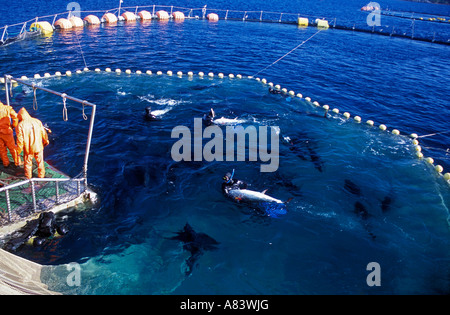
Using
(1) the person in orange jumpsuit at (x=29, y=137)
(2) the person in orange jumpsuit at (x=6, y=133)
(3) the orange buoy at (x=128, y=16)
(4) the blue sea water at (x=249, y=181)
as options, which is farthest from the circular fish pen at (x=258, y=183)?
(3) the orange buoy at (x=128, y=16)

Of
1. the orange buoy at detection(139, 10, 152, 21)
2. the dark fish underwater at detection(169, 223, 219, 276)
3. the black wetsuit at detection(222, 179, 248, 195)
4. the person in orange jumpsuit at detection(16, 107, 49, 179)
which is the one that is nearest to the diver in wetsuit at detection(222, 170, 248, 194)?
the black wetsuit at detection(222, 179, 248, 195)

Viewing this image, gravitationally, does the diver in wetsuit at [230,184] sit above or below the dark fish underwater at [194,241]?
above

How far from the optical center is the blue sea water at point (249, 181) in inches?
381

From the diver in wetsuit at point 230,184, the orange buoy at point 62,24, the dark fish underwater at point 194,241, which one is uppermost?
the orange buoy at point 62,24

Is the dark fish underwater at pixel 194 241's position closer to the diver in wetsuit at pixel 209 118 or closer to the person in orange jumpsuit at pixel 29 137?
the person in orange jumpsuit at pixel 29 137

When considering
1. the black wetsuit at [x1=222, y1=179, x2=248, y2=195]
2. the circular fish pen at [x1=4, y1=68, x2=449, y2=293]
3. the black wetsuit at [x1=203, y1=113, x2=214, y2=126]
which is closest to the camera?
the circular fish pen at [x1=4, y1=68, x2=449, y2=293]

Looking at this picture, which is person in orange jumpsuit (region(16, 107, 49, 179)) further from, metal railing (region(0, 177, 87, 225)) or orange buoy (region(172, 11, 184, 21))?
orange buoy (region(172, 11, 184, 21))

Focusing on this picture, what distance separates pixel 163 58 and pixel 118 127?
48.2 ft

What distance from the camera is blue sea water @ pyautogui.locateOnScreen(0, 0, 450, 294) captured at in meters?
9.69

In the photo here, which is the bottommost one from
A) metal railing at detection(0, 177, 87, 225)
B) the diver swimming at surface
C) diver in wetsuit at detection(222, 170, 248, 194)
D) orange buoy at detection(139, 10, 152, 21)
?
the diver swimming at surface

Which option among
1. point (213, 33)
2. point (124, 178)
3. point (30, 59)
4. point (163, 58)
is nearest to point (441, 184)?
point (124, 178)

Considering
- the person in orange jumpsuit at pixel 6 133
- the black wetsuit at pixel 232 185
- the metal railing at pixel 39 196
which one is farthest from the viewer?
the black wetsuit at pixel 232 185

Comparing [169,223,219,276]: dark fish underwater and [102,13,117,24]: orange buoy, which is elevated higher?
[102,13,117,24]: orange buoy

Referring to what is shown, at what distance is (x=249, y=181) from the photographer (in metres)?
13.9
